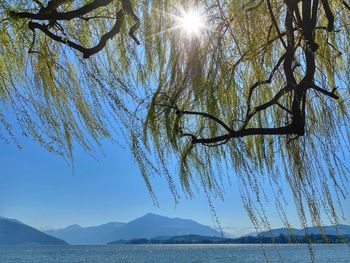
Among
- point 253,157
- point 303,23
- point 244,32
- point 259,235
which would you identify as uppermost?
point 244,32

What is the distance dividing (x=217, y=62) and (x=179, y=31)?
0.20 metres

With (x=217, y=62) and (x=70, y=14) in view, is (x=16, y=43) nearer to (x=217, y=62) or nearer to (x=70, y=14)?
(x=70, y=14)

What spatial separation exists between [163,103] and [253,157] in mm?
552

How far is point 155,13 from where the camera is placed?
1808mm

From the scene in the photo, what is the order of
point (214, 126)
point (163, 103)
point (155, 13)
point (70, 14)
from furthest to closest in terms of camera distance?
point (214, 126), point (155, 13), point (163, 103), point (70, 14)

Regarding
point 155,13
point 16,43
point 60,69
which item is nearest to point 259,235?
point 155,13

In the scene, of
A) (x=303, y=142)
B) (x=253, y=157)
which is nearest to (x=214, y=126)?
(x=253, y=157)

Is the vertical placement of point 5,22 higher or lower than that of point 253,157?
higher

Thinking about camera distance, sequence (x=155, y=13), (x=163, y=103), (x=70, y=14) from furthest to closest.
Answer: (x=155, y=13)
(x=163, y=103)
(x=70, y=14)

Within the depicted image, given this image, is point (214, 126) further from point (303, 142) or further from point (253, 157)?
point (303, 142)

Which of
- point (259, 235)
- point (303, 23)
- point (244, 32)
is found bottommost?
point (259, 235)

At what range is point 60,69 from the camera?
2.01m

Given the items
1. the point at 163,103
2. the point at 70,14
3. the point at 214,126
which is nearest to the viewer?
the point at 70,14

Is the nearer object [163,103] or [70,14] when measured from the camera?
[70,14]
